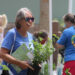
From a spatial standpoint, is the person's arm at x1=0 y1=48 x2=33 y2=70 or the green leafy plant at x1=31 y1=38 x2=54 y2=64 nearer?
the person's arm at x1=0 y1=48 x2=33 y2=70

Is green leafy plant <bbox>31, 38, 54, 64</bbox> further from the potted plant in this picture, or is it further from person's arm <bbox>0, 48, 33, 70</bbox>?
person's arm <bbox>0, 48, 33, 70</bbox>

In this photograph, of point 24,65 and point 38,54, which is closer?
point 24,65

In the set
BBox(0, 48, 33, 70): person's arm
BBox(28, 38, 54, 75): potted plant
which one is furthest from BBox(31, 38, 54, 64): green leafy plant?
BBox(0, 48, 33, 70): person's arm

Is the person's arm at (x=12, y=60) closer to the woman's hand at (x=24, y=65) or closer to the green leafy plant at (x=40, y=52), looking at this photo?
the woman's hand at (x=24, y=65)

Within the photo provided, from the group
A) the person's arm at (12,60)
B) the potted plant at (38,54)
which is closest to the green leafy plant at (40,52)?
the potted plant at (38,54)

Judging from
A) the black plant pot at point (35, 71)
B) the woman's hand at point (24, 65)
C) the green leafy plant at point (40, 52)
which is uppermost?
the green leafy plant at point (40, 52)

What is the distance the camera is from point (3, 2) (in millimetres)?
7184

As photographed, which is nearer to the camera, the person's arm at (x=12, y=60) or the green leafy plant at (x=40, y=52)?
the person's arm at (x=12, y=60)

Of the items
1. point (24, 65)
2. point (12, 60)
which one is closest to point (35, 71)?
point (24, 65)

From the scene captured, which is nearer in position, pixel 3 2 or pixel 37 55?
pixel 37 55

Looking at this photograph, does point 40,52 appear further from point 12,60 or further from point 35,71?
point 12,60

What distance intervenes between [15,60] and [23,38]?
34 centimetres

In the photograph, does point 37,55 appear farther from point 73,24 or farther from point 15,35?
point 73,24

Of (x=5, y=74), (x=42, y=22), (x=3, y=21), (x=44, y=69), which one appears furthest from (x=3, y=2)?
(x=5, y=74)
